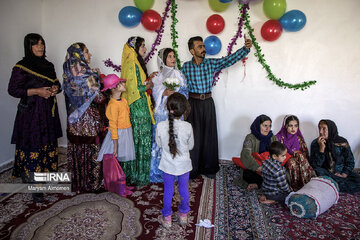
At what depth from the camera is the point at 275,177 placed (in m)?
2.81

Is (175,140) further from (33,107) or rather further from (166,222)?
(33,107)

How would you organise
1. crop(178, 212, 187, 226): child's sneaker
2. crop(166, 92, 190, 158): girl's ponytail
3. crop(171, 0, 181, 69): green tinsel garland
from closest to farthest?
crop(166, 92, 190, 158): girl's ponytail, crop(178, 212, 187, 226): child's sneaker, crop(171, 0, 181, 69): green tinsel garland

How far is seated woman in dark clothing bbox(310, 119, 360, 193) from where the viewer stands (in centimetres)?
335

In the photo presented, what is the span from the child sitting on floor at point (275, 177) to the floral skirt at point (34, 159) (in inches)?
103

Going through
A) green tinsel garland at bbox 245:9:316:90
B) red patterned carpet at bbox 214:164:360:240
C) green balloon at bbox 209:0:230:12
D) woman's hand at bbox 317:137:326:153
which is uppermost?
green balloon at bbox 209:0:230:12

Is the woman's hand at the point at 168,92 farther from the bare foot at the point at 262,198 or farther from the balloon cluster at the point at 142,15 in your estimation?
the bare foot at the point at 262,198

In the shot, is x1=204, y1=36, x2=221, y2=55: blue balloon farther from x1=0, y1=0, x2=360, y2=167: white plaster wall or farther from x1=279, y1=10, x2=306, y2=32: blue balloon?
x1=279, y1=10, x2=306, y2=32: blue balloon

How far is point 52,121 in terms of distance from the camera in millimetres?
2977

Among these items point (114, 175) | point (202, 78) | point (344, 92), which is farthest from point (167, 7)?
point (344, 92)

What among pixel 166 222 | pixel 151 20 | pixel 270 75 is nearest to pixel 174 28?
pixel 151 20

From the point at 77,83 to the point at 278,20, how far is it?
285 cm

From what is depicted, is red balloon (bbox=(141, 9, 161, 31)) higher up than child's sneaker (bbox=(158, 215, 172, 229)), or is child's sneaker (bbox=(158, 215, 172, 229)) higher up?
red balloon (bbox=(141, 9, 161, 31))

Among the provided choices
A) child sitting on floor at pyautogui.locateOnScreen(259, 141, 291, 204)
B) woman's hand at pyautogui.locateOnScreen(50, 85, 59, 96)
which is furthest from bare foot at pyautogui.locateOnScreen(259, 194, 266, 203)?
woman's hand at pyautogui.locateOnScreen(50, 85, 59, 96)

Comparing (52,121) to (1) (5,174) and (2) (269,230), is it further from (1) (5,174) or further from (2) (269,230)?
(2) (269,230)
